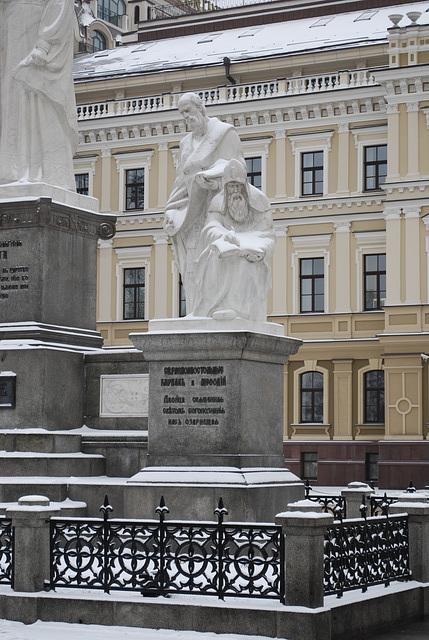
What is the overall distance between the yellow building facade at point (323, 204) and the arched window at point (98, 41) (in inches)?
586

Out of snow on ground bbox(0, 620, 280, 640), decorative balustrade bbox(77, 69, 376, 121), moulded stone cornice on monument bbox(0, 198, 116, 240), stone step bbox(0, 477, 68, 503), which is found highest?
decorative balustrade bbox(77, 69, 376, 121)

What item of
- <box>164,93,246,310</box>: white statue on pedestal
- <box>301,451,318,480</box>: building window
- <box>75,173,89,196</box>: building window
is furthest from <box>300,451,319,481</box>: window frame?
<box>164,93,246,310</box>: white statue on pedestal

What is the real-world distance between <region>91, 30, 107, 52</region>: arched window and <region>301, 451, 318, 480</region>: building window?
2920 cm

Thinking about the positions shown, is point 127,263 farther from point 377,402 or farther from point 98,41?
point 98,41

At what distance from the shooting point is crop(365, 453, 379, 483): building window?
3891cm

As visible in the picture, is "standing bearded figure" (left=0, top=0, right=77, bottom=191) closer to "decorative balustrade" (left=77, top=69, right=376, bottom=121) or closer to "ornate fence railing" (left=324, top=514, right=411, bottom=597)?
"ornate fence railing" (left=324, top=514, right=411, bottom=597)

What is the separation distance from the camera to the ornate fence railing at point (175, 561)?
31.0 ft

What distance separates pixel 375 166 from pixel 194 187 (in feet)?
93.9

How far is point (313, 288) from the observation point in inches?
1638

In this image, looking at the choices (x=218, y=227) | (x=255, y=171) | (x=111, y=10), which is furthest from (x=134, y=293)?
(x=218, y=227)

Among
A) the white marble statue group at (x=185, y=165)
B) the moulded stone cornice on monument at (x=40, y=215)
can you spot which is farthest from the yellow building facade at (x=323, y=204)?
the moulded stone cornice on monument at (x=40, y=215)

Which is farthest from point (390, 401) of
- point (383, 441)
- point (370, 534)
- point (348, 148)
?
point (370, 534)

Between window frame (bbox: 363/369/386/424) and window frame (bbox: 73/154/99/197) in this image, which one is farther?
window frame (bbox: 73/154/99/197)

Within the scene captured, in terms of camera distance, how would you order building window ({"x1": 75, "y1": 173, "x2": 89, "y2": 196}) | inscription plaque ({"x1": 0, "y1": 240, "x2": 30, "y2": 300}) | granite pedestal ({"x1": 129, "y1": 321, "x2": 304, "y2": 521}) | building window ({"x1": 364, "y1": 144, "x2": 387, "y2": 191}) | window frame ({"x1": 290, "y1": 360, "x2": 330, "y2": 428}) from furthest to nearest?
building window ({"x1": 75, "y1": 173, "x2": 89, "y2": 196}) → building window ({"x1": 364, "y1": 144, "x2": 387, "y2": 191}) → window frame ({"x1": 290, "y1": 360, "x2": 330, "y2": 428}) → inscription plaque ({"x1": 0, "y1": 240, "x2": 30, "y2": 300}) → granite pedestal ({"x1": 129, "y1": 321, "x2": 304, "y2": 521})
